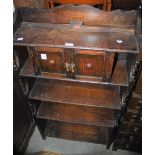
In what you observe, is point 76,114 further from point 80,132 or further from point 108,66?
point 108,66

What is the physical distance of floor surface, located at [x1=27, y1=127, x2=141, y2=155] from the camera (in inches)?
83.0

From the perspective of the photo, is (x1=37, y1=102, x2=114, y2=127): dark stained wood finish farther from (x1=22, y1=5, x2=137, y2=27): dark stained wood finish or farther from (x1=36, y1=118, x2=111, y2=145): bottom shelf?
(x1=22, y1=5, x2=137, y2=27): dark stained wood finish

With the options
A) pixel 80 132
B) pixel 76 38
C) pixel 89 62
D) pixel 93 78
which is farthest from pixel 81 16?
pixel 80 132

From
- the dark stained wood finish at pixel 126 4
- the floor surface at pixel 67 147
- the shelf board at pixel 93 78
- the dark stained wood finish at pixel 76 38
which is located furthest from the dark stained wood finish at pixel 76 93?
the dark stained wood finish at pixel 126 4

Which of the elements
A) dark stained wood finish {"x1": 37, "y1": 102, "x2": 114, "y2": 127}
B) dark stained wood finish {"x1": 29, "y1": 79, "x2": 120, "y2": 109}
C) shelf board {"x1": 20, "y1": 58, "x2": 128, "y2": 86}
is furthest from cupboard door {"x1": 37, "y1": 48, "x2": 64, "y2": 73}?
dark stained wood finish {"x1": 37, "y1": 102, "x2": 114, "y2": 127}

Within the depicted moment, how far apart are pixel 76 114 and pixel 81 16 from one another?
0.88m

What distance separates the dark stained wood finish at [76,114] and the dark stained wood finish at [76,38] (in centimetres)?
75

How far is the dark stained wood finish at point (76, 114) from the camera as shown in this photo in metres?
1.83

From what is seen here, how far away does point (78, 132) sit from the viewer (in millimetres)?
2123

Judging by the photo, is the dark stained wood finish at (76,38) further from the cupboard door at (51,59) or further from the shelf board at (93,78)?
the shelf board at (93,78)

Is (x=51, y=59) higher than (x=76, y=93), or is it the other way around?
(x=51, y=59)

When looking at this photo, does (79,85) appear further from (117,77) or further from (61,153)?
(61,153)
